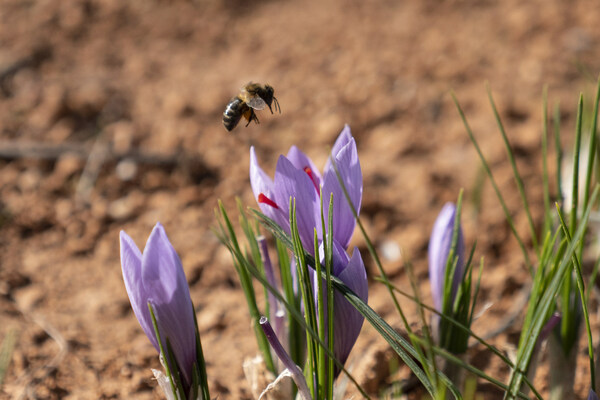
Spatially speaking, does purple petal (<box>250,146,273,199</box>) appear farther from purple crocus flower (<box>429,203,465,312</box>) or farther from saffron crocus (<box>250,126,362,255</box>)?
purple crocus flower (<box>429,203,465,312</box>)

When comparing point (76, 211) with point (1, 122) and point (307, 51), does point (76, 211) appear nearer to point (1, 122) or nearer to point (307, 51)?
point (1, 122)

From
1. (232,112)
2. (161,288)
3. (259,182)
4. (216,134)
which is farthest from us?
(216,134)

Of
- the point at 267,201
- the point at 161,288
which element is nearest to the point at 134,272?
the point at 161,288

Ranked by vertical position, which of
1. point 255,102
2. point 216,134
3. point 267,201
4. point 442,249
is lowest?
point 442,249

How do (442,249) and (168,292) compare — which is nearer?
(168,292)

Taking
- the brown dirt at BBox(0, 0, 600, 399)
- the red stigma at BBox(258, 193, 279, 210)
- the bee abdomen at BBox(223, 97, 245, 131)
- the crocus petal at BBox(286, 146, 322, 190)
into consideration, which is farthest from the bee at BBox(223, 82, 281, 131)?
the brown dirt at BBox(0, 0, 600, 399)

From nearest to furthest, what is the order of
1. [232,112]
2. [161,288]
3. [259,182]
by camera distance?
[161,288] < [259,182] < [232,112]

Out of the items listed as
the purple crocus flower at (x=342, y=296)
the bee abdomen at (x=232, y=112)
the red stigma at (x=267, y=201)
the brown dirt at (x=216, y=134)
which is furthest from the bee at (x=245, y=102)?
the brown dirt at (x=216, y=134)

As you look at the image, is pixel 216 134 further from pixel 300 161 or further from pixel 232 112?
pixel 300 161
